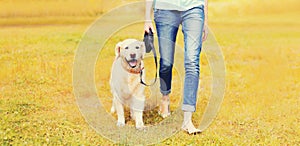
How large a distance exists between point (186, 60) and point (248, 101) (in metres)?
2.39

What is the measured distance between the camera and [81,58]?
6238 mm

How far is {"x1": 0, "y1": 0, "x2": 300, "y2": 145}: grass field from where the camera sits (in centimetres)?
541

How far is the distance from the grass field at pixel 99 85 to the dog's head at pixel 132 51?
2.57ft

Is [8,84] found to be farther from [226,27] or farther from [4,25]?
[226,27]

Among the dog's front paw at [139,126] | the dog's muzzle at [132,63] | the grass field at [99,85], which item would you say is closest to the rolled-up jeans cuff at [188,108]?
the grass field at [99,85]

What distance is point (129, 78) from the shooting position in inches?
220

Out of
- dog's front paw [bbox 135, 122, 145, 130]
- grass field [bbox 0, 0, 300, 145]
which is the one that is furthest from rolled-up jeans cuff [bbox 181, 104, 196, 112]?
dog's front paw [bbox 135, 122, 145, 130]

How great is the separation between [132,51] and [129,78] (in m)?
0.33

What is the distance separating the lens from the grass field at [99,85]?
213 inches

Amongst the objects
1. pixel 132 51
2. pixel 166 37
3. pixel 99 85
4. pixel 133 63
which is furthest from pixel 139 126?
pixel 99 85

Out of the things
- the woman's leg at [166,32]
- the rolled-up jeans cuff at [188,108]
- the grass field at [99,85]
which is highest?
the woman's leg at [166,32]

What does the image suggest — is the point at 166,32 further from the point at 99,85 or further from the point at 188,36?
the point at 99,85

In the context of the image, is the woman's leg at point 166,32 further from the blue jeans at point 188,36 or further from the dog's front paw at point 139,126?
the dog's front paw at point 139,126

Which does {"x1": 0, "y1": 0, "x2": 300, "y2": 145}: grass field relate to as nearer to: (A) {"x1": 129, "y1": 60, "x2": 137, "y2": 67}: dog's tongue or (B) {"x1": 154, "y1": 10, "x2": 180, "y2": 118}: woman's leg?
(B) {"x1": 154, "y1": 10, "x2": 180, "y2": 118}: woman's leg
